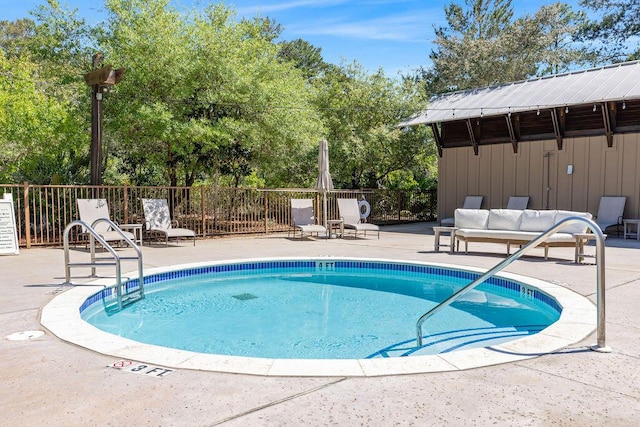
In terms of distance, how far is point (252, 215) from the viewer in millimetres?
13375

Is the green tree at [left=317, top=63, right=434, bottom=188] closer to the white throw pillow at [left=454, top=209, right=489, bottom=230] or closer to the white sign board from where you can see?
the white throw pillow at [left=454, top=209, right=489, bottom=230]

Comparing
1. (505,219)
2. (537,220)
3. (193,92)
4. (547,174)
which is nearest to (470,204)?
(547,174)

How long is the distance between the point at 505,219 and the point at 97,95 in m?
8.99

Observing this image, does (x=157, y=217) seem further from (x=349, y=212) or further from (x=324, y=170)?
(x=349, y=212)

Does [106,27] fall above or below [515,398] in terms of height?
above

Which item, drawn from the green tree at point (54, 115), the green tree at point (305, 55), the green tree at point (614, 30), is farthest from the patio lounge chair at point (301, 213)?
the green tree at point (305, 55)

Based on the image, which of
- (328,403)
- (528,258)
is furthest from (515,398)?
(528,258)

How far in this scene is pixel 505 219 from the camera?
8.80m

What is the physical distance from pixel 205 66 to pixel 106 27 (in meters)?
3.17

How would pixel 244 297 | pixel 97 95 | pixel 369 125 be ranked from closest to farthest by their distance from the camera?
pixel 244 297 → pixel 97 95 → pixel 369 125

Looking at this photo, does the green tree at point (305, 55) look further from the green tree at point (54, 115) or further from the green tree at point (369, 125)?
the green tree at point (54, 115)

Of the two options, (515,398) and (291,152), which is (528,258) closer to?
(515,398)

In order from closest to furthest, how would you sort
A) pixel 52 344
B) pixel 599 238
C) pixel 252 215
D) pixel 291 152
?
pixel 599 238 < pixel 52 344 < pixel 252 215 < pixel 291 152

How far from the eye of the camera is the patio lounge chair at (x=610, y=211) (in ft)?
38.5
